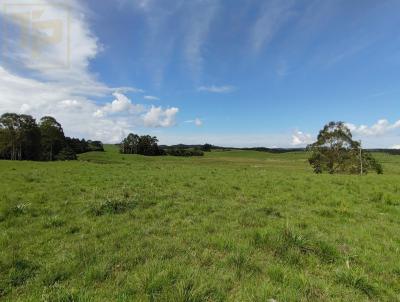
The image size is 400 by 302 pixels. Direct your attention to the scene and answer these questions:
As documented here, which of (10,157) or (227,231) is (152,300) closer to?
(227,231)

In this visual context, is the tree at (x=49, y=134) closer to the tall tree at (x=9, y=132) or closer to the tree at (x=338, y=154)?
the tall tree at (x=9, y=132)

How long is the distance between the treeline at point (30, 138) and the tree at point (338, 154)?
67.6 metres

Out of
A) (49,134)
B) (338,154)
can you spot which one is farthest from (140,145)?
(338,154)

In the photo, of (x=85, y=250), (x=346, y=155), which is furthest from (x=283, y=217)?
(x=346, y=155)

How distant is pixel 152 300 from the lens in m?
4.39

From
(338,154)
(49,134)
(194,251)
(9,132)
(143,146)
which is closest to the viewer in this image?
(194,251)

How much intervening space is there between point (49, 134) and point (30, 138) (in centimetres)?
783

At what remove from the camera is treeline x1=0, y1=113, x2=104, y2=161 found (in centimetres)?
7119

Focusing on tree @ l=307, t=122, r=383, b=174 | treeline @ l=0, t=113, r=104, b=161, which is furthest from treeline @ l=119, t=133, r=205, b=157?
tree @ l=307, t=122, r=383, b=174

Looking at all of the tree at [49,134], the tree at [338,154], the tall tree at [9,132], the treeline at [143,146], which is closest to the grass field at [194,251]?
the tree at [338,154]

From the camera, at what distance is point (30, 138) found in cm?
7425

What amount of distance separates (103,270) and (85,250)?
1269mm

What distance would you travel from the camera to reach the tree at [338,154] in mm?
52906

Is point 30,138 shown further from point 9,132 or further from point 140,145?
point 140,145
